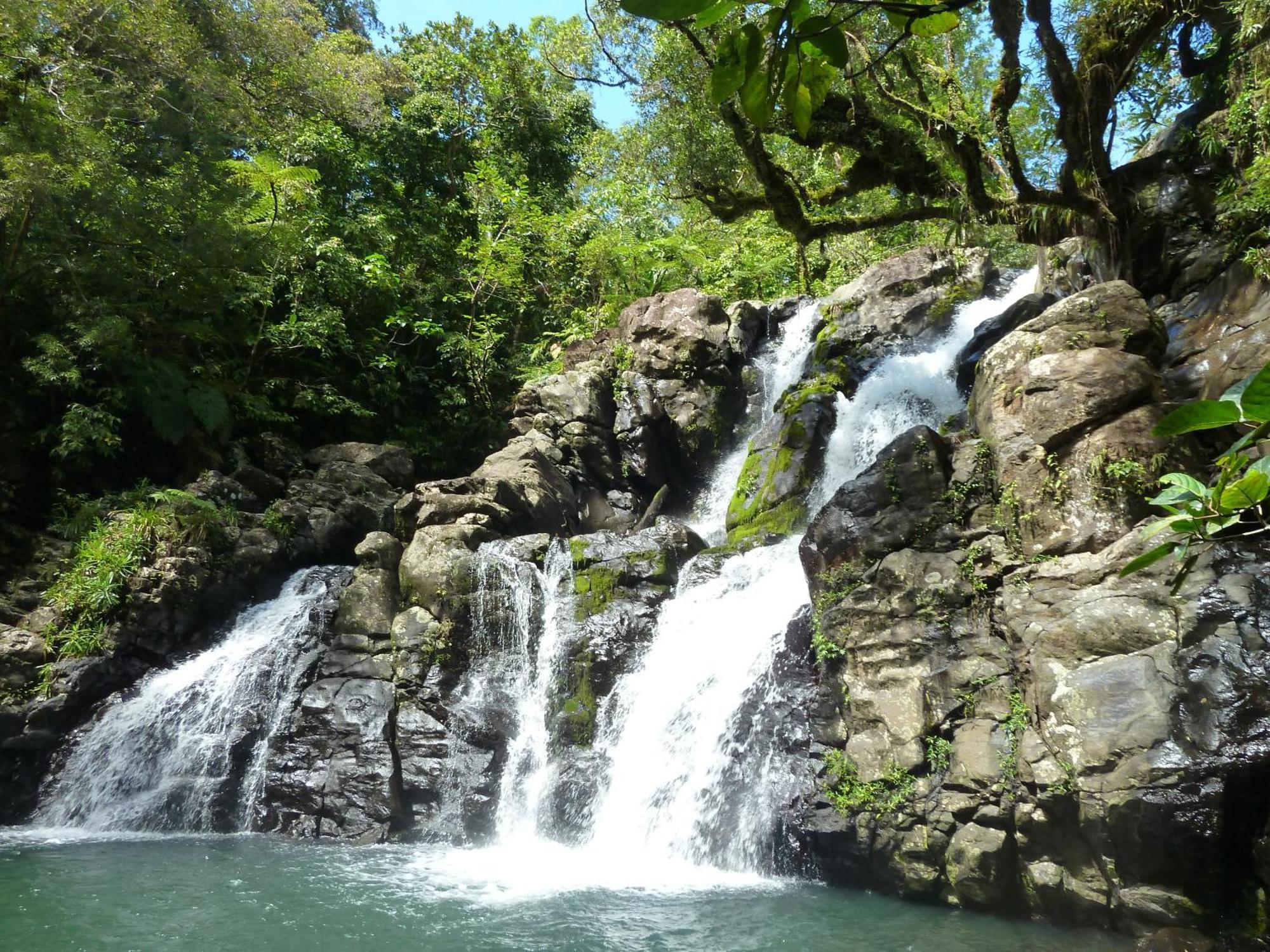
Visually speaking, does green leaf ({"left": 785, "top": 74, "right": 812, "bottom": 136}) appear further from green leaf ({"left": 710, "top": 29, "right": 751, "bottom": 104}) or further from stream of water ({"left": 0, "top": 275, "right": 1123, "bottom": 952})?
stream of water ({"left": 0, "top": 275, "right": 1123, "bottom": 952})

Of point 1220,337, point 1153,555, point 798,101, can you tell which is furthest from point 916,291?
point 1153,555

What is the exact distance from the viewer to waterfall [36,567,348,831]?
953 cm

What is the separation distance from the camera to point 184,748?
389 inches

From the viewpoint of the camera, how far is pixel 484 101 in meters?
21.5

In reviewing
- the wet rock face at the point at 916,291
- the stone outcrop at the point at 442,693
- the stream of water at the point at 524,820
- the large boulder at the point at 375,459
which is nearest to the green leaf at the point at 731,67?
the stream of water at the point at 524,820

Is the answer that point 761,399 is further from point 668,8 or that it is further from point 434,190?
point 668,8

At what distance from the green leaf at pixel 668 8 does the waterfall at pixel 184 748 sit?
10.5 meters

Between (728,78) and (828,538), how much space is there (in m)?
7.46

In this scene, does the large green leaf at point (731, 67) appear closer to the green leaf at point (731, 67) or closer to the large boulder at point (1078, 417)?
the green leaf at point (731, 67)

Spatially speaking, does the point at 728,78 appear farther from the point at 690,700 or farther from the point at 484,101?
the point at 484,101

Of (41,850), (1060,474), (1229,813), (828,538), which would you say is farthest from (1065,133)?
(41,850)

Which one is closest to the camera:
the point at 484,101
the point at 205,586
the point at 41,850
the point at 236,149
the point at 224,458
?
the point at 41,850

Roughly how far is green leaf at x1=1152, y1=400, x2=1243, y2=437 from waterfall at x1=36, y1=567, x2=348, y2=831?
1064 cm

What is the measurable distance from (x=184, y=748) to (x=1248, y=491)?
1119cm
